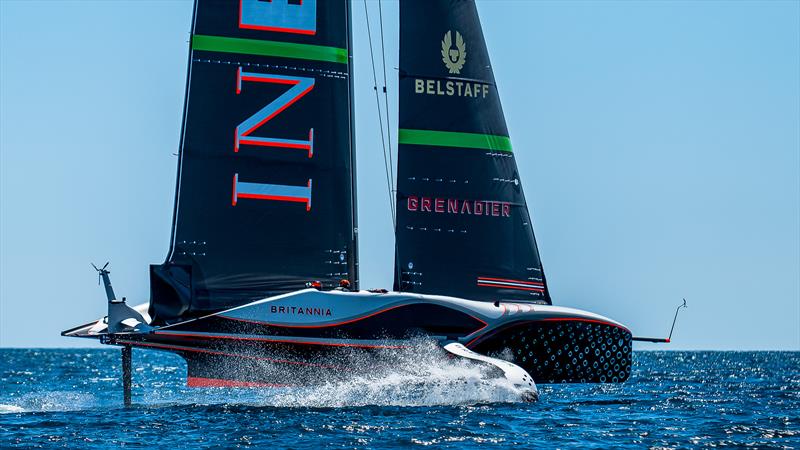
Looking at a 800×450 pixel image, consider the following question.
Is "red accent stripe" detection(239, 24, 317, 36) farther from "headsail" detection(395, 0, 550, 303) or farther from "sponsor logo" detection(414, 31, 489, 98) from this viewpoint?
"sponsor logo" detection(414, 31, 489, 98)

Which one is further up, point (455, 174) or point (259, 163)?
point (455, 174)

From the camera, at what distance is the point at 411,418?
2281cm

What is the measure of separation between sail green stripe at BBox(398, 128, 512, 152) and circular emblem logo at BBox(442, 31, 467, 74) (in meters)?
1.42

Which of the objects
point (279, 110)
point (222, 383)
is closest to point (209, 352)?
point (222, 383)

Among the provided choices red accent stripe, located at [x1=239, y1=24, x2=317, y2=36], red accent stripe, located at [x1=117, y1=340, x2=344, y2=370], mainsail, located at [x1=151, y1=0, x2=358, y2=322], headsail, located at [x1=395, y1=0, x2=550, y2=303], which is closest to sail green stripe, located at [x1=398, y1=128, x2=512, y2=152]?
headsail, located at [x1=395, y1=0, x2=550, y2=303]

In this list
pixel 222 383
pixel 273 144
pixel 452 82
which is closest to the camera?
pixel 222 383

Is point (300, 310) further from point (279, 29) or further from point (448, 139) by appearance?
point (279, 29)

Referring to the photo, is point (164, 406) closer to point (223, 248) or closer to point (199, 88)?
point (223, 248)

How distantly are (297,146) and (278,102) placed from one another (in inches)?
37.6

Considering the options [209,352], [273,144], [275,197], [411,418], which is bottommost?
[411,418]

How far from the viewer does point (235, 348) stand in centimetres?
2558

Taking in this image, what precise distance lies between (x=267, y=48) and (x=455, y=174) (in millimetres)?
4732

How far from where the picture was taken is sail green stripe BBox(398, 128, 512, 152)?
28656 mm

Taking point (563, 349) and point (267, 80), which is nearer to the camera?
point (267, 80)
